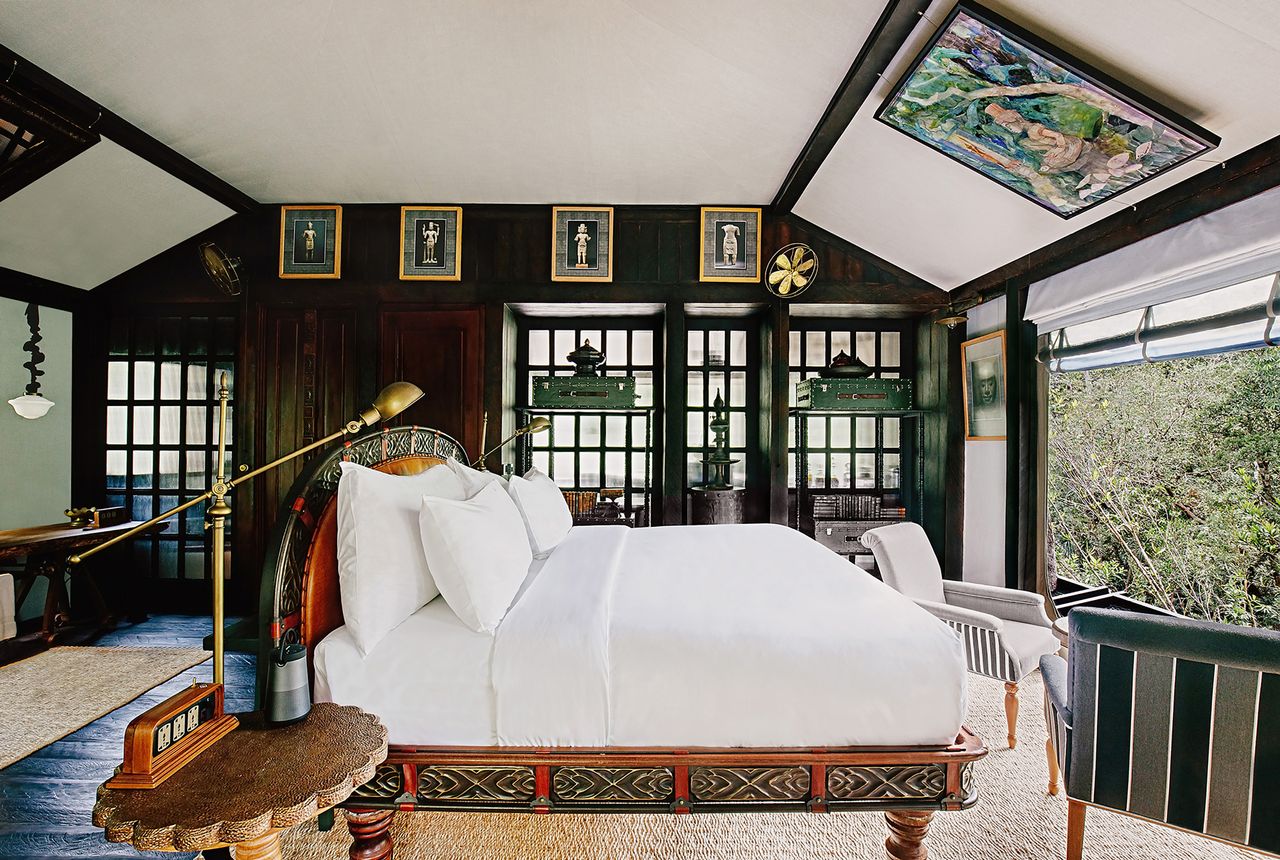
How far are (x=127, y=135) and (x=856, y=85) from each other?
12.7ft

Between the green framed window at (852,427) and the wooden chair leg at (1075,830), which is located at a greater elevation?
the green framed window at (852,427)

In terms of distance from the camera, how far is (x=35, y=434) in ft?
13.1

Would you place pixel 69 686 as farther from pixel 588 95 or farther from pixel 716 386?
pixel 716 386

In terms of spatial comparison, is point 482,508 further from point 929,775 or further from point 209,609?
point 209,609

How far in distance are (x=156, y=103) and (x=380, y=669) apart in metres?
3.30

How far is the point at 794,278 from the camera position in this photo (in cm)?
413

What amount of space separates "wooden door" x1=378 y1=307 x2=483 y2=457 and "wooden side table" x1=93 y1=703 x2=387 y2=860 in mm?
2911

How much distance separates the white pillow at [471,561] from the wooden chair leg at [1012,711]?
2152 mm

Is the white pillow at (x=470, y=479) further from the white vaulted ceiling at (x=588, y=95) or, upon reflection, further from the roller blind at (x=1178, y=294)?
the roller blind at (x=1178, y=294)

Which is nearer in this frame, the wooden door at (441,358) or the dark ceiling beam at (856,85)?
the dark ceiling beam at (856,85)

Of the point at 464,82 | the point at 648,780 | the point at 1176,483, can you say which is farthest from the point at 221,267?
the point at 1176,483

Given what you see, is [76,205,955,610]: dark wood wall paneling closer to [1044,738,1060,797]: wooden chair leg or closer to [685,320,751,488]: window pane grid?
[685,320,751,488]: window pane grid

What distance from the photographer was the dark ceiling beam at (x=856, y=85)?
2232mm

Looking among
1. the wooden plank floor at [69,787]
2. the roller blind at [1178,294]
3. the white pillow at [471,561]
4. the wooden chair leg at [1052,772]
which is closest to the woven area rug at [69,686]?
the wooden plank floor at [69,787]
